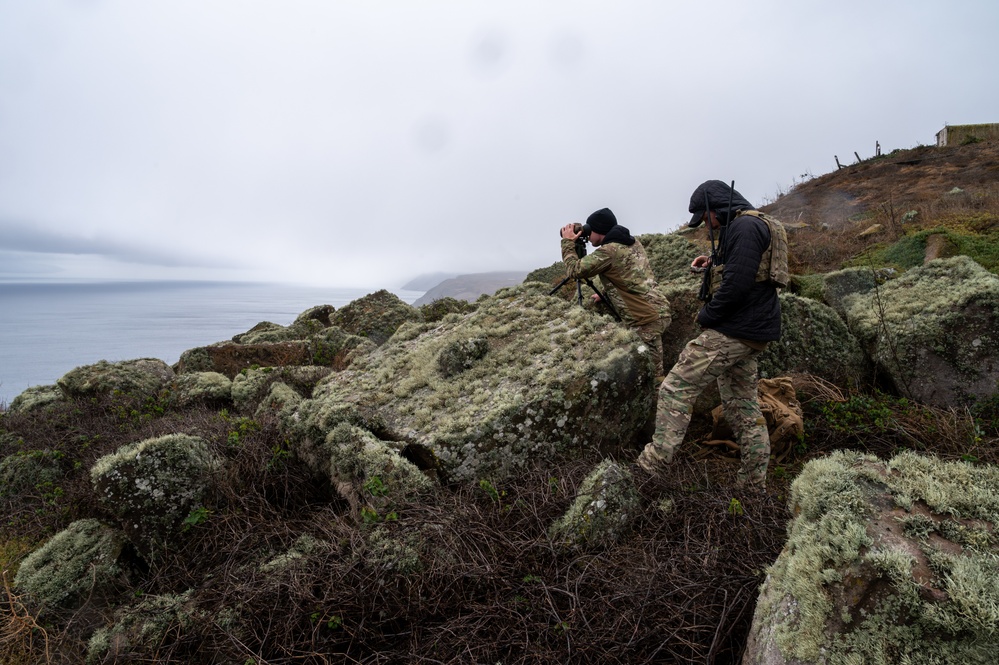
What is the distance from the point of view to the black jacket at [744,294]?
4457 millimetres

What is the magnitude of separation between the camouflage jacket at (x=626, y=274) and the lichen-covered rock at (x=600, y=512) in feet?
10.1

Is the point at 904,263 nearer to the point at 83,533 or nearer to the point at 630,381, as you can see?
the point at 630,381

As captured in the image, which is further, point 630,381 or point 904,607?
point 630,381

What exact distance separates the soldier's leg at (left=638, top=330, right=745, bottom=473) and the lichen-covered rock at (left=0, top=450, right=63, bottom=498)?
6.81 metres

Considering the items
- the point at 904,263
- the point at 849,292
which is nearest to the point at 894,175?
the point at 904,263

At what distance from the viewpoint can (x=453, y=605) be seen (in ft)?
10.2

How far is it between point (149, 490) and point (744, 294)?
5.39m

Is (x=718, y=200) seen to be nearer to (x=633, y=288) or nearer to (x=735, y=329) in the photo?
(x=735, y=329)

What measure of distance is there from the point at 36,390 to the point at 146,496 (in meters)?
7.80

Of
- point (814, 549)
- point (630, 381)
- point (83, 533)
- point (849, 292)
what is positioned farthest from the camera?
point (849, 292)

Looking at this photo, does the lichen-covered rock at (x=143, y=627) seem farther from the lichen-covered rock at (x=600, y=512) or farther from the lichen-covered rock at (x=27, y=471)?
the lichen-covered rock at (x=27, y=471)

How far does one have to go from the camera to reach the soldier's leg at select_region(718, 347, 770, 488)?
4.71m

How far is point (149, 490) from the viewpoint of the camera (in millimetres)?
4082

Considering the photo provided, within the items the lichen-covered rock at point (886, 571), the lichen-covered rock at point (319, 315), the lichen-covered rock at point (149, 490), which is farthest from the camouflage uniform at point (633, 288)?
the lichen-covered rock at point (319, 315)
